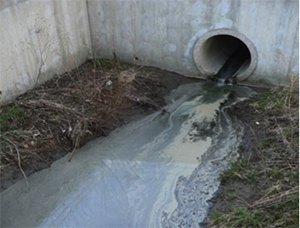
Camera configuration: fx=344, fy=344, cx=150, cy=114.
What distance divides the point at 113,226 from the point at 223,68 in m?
4.64

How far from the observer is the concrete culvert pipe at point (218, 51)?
6219mm

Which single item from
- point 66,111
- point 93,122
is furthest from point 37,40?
point 93,122

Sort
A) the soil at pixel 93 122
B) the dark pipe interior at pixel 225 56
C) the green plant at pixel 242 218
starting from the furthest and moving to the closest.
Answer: the dark pipe interior at pixel 225 56, the soil at pixel 93 122, the green plant at pixel 242 218

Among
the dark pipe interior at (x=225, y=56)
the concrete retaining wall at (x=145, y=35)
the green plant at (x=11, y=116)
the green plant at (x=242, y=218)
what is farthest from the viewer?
the dark pipe interior at (x=225, y=56)

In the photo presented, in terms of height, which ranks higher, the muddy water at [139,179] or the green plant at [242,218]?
the green plant at [242,218]

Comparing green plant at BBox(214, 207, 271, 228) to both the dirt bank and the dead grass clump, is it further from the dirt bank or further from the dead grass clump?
the dead grass clump

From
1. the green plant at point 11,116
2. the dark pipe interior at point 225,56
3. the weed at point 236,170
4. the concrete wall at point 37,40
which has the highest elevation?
the concrete wall at point 37,40

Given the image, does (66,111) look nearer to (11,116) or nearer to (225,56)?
(11,116)

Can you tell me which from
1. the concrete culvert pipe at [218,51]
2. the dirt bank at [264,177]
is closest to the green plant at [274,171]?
the dirt bank at [264,177]

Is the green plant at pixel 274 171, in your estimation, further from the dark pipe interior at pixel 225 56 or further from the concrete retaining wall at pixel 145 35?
the dark pipe interior at pixel 225 56

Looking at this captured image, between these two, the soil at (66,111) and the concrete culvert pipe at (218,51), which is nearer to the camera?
the soil at (66,111)

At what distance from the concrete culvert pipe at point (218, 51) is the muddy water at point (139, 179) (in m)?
1.40

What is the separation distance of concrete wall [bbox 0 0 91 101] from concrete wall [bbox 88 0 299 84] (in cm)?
61

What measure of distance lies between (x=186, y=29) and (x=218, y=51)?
1350 mm
